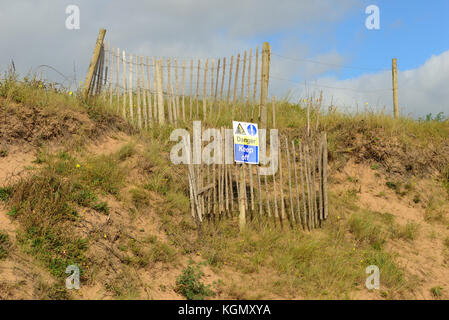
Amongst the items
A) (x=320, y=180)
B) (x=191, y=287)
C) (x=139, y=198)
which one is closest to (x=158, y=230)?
(x=139, y=198)

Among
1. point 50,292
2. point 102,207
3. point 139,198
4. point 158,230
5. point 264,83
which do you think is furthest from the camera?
point 264,83

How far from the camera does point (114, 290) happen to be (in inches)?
A: 193

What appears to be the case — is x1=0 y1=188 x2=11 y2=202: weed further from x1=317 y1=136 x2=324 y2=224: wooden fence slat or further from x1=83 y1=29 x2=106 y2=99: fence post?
x1=317 y1=136 x2=324 y2=224: wooden fence slat

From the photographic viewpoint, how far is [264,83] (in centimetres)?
849

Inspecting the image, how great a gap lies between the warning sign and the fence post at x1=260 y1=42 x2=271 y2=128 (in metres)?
1.41

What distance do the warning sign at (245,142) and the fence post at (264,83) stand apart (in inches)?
55.4

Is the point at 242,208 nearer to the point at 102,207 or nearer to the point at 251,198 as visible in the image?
the point at 251,198

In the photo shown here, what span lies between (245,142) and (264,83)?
220cm

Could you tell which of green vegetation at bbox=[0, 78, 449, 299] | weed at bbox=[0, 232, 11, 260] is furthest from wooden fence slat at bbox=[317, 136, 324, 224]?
weed at bbox=[0, 232, 11, 260]

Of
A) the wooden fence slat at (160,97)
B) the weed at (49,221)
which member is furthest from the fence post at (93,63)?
the weed at (49,221)

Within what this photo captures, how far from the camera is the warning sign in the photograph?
22.4ft

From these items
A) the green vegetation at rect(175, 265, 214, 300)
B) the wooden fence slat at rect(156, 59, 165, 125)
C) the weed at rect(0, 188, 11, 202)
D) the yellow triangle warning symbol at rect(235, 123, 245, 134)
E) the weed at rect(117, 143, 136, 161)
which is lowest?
the green vegetation at rect(175, 265, 214, 300)
